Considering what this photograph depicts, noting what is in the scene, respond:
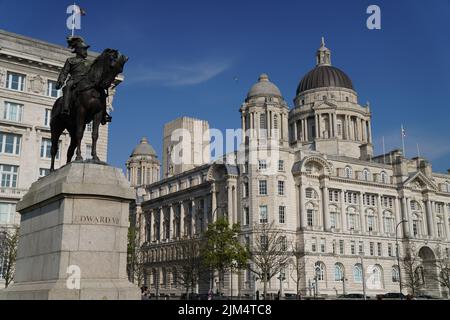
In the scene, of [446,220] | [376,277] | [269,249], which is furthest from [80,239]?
[446,220]

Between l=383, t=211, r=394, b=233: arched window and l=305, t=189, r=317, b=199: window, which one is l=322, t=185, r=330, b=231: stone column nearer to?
l=305, t=189, r=317, b=199: window

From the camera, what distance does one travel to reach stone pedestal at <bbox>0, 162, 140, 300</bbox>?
50.4 ft

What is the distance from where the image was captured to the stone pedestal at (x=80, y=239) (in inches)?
605

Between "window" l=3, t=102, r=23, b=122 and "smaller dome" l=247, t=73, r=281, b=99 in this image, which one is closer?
"window" l=3, t=102, r=23, b=122

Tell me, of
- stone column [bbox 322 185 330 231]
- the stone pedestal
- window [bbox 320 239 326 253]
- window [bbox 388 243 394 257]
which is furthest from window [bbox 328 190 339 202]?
the stone pedestal

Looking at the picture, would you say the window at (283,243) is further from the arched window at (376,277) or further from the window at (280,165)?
the arched window at (376,277)

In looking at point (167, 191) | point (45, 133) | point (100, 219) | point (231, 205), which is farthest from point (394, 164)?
point (100, 219)

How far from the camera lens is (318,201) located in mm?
101062

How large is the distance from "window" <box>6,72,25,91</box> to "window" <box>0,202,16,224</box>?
42.3ft

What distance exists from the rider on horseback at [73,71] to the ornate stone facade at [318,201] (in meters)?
72.7

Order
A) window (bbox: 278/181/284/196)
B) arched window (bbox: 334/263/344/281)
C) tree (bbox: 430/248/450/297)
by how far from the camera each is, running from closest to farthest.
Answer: window (bbox: 278/181/284/196) → arched window (bbox: 334/263/344/281) → tree (bbox: 430/248/450/297)

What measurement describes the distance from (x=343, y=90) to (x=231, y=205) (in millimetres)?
52372

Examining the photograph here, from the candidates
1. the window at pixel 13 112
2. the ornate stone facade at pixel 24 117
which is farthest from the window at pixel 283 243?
the window at pixel 13 112

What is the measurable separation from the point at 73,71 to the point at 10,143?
41.9m
